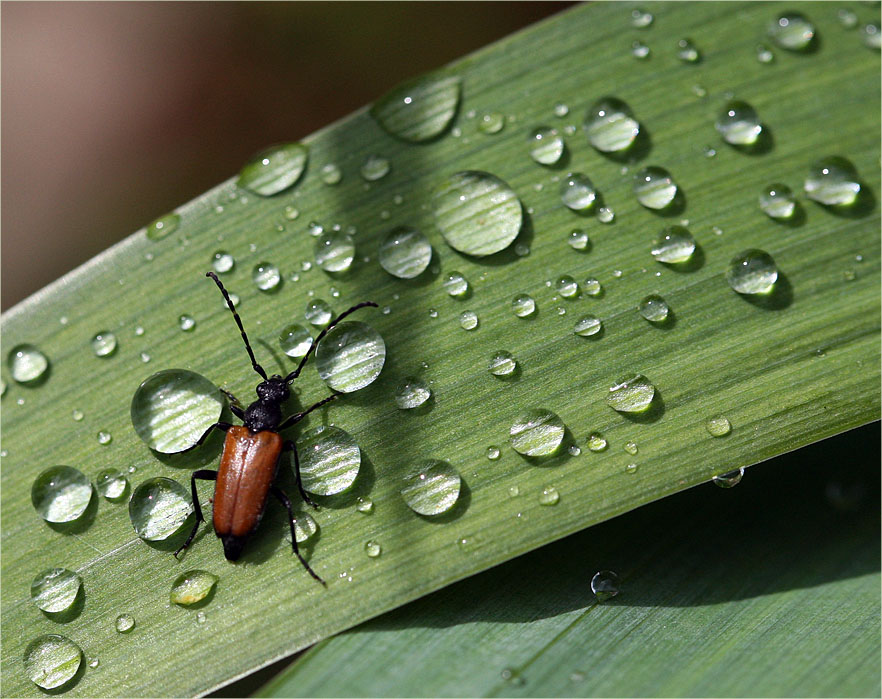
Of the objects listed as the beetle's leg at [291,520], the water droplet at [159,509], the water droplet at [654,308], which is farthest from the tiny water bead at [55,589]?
the water droplet at [654,308]

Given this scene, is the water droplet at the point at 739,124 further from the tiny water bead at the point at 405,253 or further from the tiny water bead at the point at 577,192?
the tiny water bead at the point at 405,253

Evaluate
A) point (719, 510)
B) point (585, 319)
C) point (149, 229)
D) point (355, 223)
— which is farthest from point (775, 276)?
point (149, 229)

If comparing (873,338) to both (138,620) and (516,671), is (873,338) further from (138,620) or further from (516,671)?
(138,620)

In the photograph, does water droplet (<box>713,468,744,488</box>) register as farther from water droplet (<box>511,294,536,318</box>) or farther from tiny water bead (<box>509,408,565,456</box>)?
water droplet (<box>511,294,536,318</box>)

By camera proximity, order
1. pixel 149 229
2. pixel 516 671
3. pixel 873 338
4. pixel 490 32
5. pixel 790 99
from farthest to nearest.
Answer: pixel 490 32 < pixel 149 229 < pixel 790 99 < pixel 873 338 < pixel 516 671

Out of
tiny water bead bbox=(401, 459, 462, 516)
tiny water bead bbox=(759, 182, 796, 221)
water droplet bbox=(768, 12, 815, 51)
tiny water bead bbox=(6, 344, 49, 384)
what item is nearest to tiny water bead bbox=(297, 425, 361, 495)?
tiny water bead bbox=(401, 459, 462, 516)
